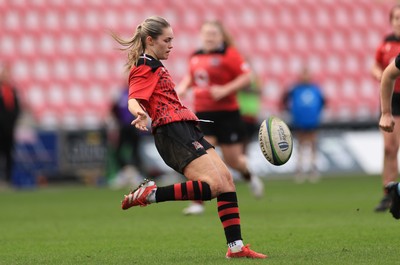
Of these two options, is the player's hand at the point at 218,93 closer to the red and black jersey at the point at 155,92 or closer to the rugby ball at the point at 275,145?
the rugby ball at the point at 275,145

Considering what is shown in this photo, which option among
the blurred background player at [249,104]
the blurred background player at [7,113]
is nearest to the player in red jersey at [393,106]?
the blurred background player at [249,104]

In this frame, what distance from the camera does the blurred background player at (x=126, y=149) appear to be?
1903 cm

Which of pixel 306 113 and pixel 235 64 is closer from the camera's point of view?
pixel 235 64

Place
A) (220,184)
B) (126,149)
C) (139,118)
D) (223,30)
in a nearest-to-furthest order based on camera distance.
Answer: (139,118) → (220,184) → (223,30) → (126,149)

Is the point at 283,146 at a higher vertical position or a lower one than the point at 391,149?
higher

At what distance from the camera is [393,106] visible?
10117 mm

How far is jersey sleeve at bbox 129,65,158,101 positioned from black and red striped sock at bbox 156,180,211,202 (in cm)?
67

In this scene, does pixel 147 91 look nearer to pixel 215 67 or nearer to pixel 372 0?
pixel 215 67

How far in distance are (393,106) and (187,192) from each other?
4.25 m

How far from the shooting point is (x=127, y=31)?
82.1 ft

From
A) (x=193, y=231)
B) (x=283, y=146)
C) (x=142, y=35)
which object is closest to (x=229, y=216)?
(x=283, y=146)

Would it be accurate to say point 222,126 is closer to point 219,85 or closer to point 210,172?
point 219,85

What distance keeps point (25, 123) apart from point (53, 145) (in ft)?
2.93

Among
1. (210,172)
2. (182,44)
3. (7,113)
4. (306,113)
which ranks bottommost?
(210,172)
